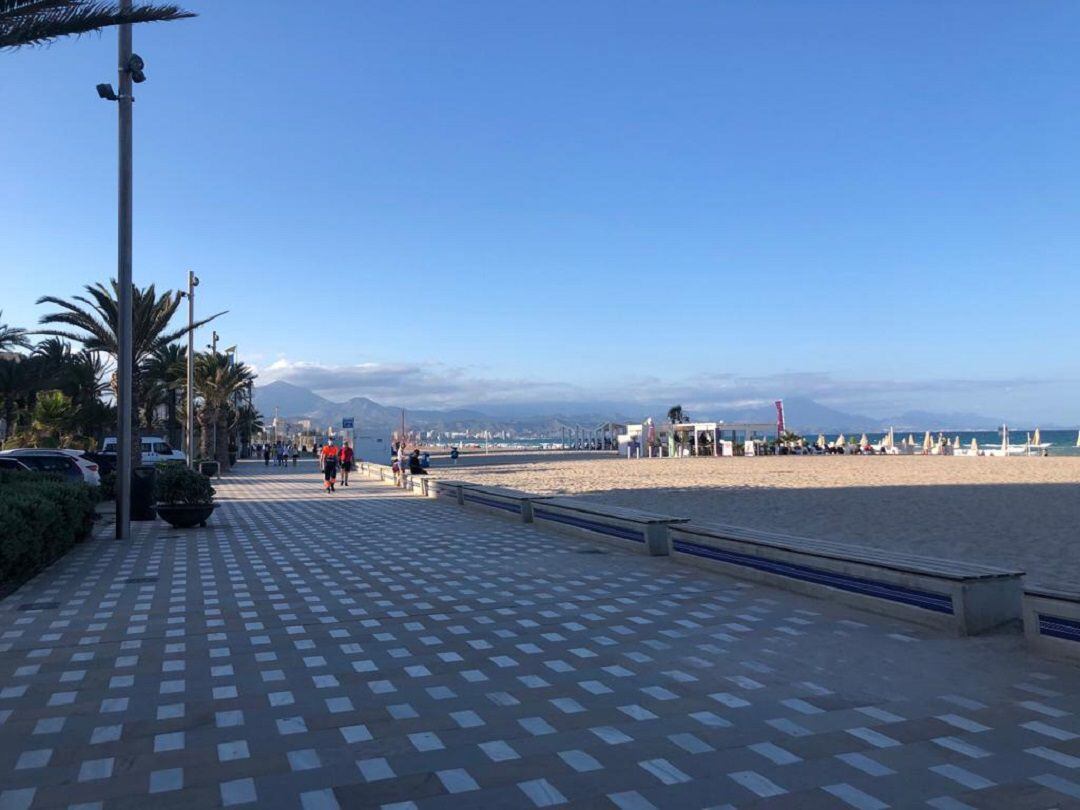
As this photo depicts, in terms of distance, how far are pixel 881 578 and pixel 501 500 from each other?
8703 millimetres

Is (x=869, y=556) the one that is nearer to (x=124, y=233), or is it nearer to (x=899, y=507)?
(x=899, y=507)

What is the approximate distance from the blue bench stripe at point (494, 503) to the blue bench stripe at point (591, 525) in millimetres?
598

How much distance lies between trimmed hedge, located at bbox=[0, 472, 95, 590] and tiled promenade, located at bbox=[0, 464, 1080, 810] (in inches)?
20.2

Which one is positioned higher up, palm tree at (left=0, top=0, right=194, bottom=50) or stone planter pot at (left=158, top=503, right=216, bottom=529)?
palm tree at (left=0, top=0, right=194, bottom=50)

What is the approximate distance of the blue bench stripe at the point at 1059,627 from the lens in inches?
201

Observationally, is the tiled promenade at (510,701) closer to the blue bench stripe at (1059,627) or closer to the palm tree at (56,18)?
the blue bench stripe at (1059,627)

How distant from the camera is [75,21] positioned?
7141 millimetres

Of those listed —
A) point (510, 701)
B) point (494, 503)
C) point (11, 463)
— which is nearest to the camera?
point (510, 701)

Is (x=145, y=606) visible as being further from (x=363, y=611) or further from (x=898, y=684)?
(x=898, y=684)

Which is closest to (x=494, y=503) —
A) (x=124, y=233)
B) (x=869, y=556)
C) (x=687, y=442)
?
(x=124, y=233)

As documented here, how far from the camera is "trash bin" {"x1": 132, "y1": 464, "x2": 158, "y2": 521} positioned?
Result: 14617mm

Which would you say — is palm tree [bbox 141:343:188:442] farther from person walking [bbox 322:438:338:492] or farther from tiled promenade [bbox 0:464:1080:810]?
tiled promenade [bbox 0:464:1080:810]

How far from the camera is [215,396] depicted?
39344 mm

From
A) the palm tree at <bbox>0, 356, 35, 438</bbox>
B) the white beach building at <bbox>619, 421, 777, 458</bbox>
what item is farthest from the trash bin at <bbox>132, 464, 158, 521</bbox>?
the white beach building at <bbox>619, 421, 777, 458</bbox>
